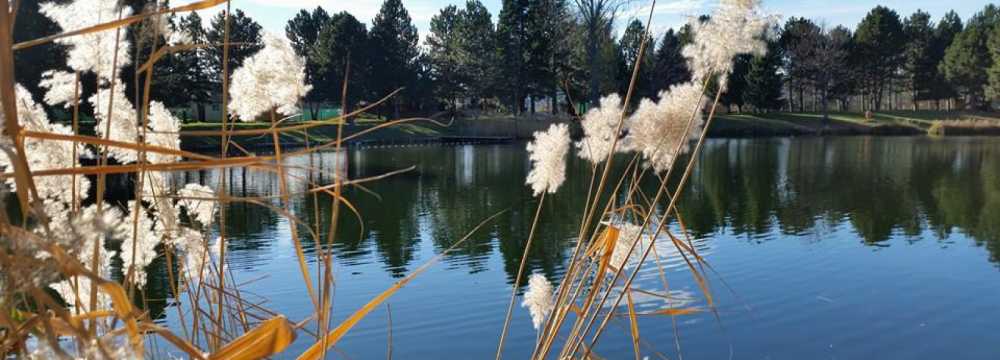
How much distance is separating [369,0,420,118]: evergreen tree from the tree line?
79 millimetres

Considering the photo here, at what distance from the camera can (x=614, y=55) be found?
47.6m

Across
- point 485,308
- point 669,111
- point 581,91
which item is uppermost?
point 581,91

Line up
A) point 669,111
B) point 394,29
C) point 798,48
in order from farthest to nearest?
point 798,48, point 394,29, point 669,111

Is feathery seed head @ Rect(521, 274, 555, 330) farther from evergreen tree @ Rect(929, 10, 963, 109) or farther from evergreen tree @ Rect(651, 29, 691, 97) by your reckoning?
evergreen tree @ Rect(929, 10, 963, 109)

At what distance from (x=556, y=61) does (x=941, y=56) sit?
3405cm

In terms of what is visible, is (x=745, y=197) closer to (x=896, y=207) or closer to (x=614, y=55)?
(x=896, y=207)

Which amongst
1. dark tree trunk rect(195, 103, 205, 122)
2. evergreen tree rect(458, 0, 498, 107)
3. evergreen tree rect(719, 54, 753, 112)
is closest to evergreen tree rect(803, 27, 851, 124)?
evergreen tree rect(719, 54, 753, 112)

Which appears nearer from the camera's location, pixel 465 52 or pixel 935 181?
pixel 935 181

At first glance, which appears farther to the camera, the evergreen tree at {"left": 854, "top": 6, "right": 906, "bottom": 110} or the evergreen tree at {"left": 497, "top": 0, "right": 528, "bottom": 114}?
the evergreen tree at {"left": 854, "top": 6, "right": 906, "bottom": 110}

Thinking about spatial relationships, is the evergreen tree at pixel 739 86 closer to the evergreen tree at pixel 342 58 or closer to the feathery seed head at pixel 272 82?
the evergreen tree at pixel 342 58

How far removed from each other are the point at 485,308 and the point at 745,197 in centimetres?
1119

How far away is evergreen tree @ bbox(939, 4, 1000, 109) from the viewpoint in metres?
57.2

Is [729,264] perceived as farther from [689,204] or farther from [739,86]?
[739,86]

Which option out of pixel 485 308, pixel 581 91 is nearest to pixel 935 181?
pixel 485 308
